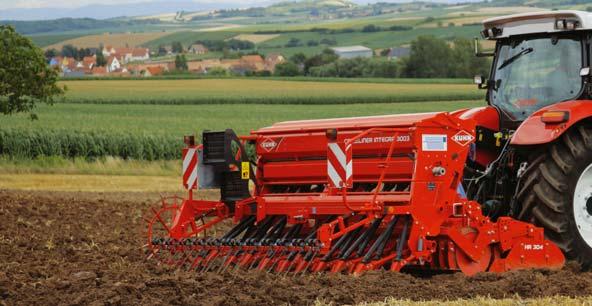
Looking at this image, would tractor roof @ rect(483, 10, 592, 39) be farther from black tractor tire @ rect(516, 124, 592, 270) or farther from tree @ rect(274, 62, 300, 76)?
tree @ rect(274, 62, 300, 76)

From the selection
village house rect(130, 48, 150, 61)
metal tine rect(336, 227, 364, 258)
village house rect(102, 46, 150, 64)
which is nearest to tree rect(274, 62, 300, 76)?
village house rect(102, 46, 150, 64)

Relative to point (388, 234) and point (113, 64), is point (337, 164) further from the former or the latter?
point (113, 64)

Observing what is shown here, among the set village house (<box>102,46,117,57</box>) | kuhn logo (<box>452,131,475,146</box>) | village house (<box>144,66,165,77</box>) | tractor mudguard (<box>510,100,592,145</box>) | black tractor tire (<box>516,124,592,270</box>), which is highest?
tractor mudguard (<box>510,100,592,145</box>)

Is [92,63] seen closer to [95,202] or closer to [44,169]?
[44,169]

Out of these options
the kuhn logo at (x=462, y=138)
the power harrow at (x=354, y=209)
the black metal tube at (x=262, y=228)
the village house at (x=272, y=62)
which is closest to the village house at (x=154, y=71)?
the village house at (x=272, y=62)

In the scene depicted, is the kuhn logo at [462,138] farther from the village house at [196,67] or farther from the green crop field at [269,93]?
the village house at [196,67]

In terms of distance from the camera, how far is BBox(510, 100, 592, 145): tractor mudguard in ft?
29.1

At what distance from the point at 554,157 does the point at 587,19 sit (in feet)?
4.60

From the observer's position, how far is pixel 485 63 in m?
54.1

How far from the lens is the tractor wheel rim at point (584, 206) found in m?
9.09

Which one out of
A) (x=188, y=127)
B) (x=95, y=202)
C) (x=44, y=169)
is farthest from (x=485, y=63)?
(x=95, y=202)

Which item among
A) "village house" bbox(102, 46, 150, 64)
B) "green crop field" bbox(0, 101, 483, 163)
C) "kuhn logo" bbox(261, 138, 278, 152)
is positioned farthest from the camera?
"village house" bbox(102, 46, 150, 64)

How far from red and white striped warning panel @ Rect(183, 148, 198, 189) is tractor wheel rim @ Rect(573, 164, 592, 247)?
11.9 feet

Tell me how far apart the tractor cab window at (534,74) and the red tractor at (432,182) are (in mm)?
13
